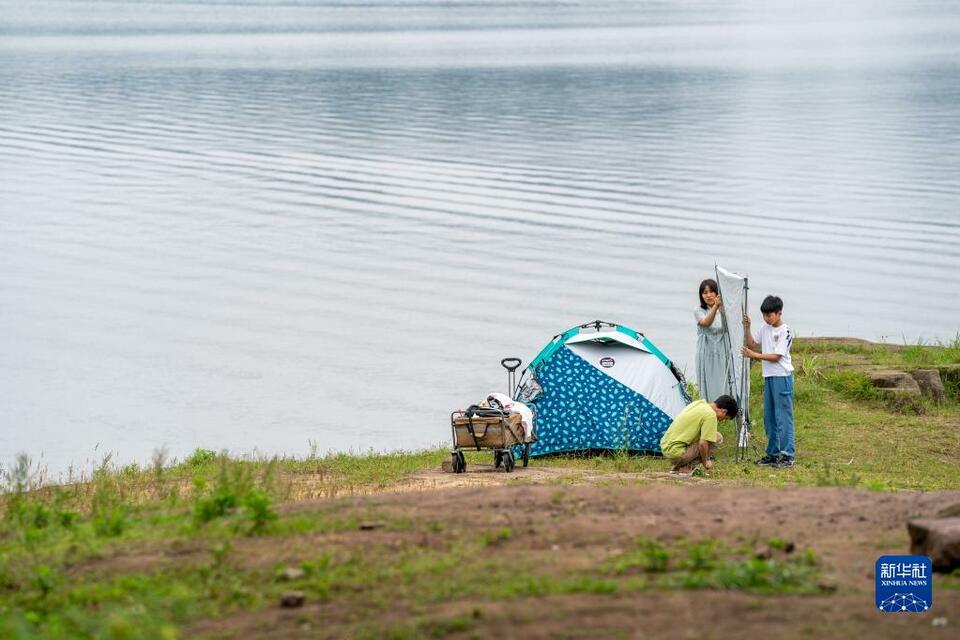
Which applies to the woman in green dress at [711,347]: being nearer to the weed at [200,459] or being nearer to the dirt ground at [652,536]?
the weed at [200,459]

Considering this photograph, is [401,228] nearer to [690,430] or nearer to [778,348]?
[778,348]

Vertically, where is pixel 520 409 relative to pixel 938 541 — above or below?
above

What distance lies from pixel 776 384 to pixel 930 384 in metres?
3.97

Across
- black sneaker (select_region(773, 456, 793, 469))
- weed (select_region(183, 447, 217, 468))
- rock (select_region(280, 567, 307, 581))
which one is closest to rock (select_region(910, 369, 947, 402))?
black sneaker (select_region(773, 456, 793, 469))

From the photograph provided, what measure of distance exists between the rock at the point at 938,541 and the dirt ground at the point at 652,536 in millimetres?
228

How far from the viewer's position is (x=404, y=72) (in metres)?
75.8

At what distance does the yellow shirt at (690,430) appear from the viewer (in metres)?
15.3

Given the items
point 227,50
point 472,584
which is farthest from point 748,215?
point 227,50

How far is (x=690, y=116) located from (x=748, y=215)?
67.1 feet

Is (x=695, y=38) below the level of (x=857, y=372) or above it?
above

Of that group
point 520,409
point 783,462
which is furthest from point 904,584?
point 520,409

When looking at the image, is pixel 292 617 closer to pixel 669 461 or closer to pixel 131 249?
pixel 669 461

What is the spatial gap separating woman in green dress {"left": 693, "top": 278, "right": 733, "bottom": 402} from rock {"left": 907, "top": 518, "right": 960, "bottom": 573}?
8.01 metres

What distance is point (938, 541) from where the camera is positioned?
8664mm
